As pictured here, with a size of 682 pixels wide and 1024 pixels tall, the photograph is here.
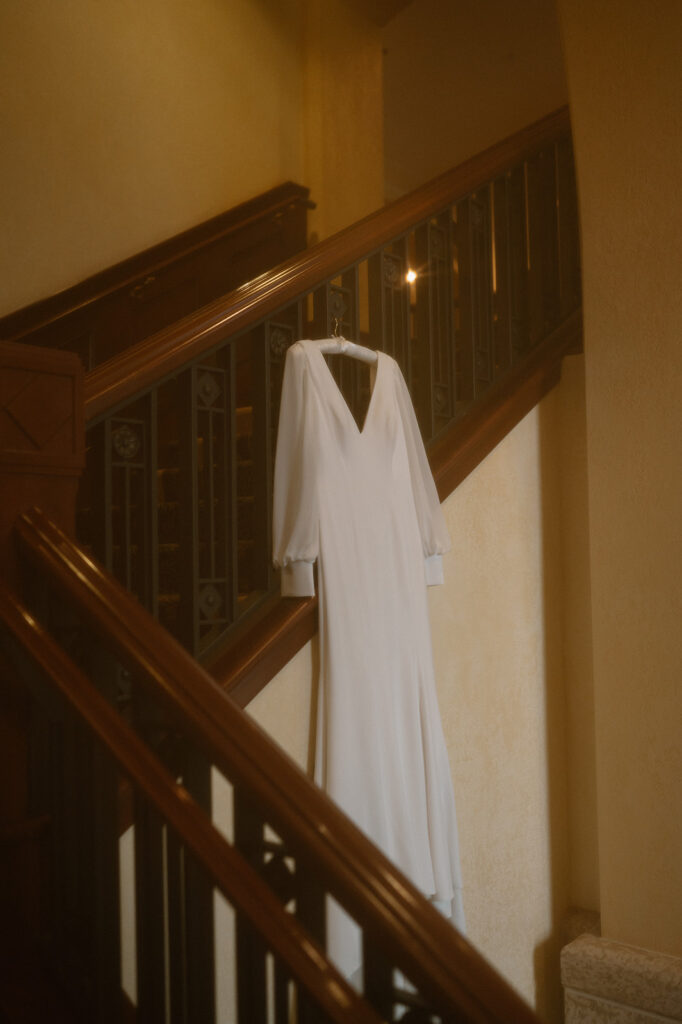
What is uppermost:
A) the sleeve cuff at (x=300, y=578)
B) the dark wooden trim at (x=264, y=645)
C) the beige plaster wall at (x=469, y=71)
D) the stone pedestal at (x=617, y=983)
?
the beige plaster wall at (x=469, y=71)

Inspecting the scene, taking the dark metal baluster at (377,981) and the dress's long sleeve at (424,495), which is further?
the dress's long sleeve at (424,495)

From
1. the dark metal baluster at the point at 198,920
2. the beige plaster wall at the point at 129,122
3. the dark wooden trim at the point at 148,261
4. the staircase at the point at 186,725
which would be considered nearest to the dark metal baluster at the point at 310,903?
the staircase at the point at 186,725

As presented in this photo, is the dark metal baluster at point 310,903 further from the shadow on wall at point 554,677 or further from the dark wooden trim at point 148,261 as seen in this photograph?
the dark wooden trim at point 148,261

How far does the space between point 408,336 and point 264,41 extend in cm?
316

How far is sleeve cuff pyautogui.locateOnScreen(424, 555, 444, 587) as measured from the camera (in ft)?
8.16

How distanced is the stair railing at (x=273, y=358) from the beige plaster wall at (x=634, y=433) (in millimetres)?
418

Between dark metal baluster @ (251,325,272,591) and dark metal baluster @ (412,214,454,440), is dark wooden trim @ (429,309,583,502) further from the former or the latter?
dark metal baluster @ (251,325,272,591)

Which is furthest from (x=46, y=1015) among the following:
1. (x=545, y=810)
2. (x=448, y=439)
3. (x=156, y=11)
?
(x=156, y=11)

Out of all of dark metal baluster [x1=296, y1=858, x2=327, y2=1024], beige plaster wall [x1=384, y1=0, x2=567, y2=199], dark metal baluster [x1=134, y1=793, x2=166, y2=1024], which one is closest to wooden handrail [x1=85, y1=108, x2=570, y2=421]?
dark metal baluster [x1=134, y1=793, x2=166, y2=1024]

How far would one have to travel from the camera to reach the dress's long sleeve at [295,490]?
81.8 inches

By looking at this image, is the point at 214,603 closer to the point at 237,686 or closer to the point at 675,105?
the point at 237,686

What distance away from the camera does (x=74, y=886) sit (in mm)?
1515

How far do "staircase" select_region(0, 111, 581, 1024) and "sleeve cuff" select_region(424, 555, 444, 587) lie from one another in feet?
1.15

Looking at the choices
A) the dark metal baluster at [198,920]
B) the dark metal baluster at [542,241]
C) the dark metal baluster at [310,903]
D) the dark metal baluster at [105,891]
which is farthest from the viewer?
the dark metal baluster at [542,241]
